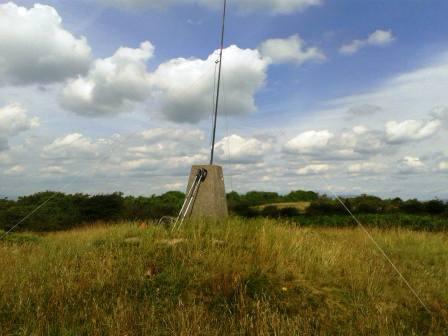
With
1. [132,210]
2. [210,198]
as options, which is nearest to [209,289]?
[210,198]

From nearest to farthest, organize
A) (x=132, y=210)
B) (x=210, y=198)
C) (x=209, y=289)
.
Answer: (x=209, y=289) < (x=210, y=198) < (x=132, y=210)

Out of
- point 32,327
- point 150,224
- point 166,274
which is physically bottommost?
point 32,327

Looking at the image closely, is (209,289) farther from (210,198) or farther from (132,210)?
(132,210)

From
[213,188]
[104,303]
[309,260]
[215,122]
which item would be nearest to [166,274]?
[104,303]

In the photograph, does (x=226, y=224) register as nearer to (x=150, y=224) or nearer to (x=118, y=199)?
(x=150, y=224)

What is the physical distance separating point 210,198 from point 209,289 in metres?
4.12

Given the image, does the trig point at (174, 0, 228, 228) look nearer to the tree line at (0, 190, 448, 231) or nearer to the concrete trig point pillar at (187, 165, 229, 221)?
the concrete trig point pillar at (187, 165, 229, 221)

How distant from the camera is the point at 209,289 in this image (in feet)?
20.4

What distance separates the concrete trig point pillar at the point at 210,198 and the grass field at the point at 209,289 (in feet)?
3.83

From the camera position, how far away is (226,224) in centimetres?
930

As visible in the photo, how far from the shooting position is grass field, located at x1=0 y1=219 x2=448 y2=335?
17.5 ft

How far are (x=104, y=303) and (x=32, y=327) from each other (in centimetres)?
102

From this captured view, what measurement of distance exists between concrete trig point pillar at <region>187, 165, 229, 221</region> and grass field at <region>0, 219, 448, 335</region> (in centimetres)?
117

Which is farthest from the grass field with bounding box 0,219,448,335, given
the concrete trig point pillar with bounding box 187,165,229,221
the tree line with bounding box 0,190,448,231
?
the tree line with bounding box 0,190,448,231
